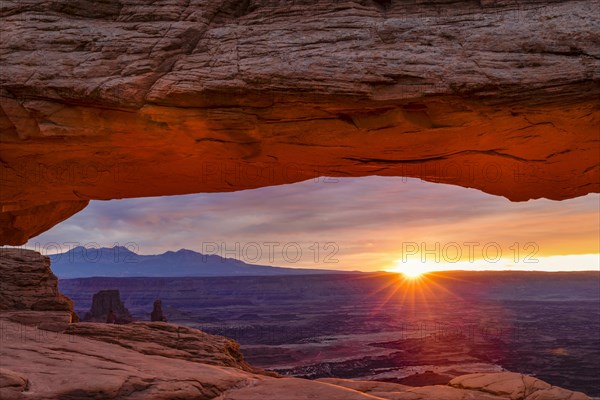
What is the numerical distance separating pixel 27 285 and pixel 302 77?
10688 millimetres

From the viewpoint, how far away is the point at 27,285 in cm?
1493

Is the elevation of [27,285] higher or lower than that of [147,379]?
higher

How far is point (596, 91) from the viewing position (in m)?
9.09

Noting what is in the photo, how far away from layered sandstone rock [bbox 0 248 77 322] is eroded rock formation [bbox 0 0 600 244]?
16.1 feet

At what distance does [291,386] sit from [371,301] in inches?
5972

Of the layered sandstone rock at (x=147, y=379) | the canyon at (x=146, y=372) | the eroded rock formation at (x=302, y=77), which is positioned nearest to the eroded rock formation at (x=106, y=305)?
the canyon at (x=146, y=372)

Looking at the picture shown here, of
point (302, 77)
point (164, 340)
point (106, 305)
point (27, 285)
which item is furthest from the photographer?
point (106, 305)

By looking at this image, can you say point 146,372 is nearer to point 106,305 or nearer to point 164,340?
point 164,340

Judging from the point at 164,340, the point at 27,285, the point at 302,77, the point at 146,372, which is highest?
the point at 302,77

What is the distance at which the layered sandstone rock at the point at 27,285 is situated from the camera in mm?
14344


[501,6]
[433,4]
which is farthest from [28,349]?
[501,6]

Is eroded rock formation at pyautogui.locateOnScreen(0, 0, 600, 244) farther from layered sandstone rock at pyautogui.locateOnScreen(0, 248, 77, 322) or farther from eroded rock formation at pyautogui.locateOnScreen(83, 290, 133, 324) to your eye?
eroded rock formation at pyautogui.locateOnScreen(83, 290, 133, 324)

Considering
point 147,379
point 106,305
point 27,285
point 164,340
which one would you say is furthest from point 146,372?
point 106,305

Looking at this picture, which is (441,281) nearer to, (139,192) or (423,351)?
(423,351)
